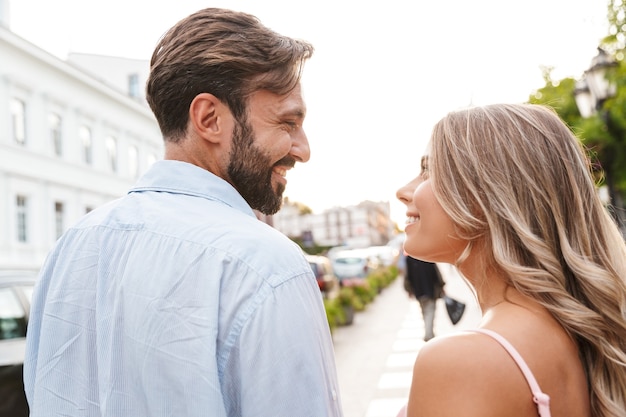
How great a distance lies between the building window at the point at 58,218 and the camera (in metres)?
29.6

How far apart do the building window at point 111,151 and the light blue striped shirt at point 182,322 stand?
110ft

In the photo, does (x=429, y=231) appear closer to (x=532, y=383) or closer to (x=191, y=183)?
(x=532, y=383)

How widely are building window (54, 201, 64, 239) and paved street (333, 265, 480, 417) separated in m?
16.3

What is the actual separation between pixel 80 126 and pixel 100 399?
31859 millimetres

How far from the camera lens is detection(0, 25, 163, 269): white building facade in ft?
85.7

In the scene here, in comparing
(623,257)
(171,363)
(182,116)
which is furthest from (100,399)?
(623,257)

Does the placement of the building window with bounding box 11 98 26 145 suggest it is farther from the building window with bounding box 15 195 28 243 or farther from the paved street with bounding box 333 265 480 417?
the paved street with bounding box 333 265 480 417

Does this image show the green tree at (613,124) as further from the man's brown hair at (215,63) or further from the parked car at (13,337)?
the parked car at (13,337)

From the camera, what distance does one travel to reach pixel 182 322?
1.34 metres

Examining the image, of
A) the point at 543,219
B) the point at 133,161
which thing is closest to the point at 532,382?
the point at 543,219

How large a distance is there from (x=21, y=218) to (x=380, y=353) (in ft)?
68.3

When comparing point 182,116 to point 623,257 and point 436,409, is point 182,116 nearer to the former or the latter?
point 436,409

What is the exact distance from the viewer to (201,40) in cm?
163

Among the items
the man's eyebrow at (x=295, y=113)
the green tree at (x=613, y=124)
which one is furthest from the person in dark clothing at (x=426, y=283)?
the man's eyebrow at (x=295, y=113)
